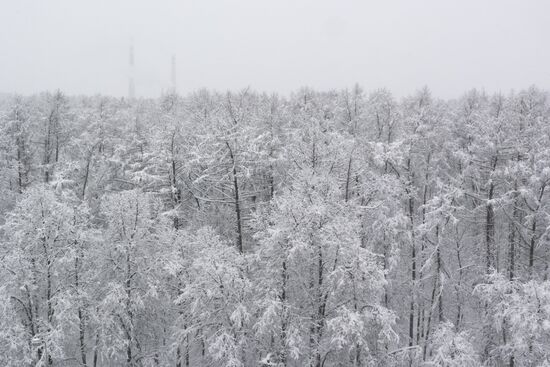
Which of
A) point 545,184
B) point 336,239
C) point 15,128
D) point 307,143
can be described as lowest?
point 336,239

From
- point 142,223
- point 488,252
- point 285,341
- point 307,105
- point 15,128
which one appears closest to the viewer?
point 285,341

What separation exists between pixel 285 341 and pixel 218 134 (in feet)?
33.6

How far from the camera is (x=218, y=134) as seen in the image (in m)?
21.2

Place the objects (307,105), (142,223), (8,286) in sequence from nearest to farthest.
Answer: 1. (8,286)
2. (142,223)
3. (307,105)

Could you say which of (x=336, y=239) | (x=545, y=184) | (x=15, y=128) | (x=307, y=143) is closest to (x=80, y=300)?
(x=336, y=239)

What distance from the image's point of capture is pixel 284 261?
53.7 ft

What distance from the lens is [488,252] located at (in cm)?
2478

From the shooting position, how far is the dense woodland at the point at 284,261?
1623 centimetres

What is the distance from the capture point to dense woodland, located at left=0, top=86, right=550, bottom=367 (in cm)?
1623

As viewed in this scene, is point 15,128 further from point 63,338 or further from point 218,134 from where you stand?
point 63,338

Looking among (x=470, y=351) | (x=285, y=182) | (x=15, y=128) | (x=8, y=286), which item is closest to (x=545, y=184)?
(x=470, y=351)

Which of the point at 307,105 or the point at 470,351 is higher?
the point at 307,105

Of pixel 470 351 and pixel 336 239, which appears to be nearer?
pixel 336 239

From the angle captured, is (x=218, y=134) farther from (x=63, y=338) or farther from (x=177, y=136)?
(x=63, y=338)
